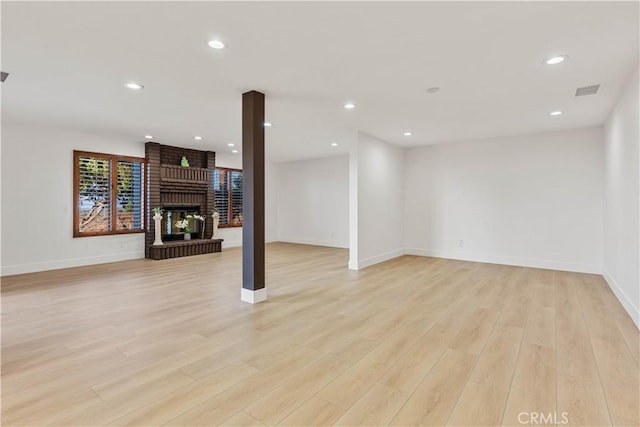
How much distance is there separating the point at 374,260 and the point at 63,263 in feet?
19.5

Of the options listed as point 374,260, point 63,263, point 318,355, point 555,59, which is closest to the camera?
point 318,355

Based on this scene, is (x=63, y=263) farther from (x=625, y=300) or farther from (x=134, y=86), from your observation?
(x=625, y=300)

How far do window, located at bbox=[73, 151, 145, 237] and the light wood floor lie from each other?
1.88m

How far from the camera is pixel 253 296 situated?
3.86 meters

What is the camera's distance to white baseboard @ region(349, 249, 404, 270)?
5914 millimetres

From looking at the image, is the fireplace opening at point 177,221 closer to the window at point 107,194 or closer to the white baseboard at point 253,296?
the window at point 107,194

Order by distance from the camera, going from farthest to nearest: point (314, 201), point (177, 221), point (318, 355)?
1. point (314, 201)
2. point (177, 221)
3. point (318, 355)

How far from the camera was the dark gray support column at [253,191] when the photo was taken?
3834 millimetres

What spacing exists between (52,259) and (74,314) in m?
3.34

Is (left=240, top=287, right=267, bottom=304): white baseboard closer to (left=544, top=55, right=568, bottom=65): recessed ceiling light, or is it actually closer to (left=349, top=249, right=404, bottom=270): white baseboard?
(left=349, top=249, right=404, bottom=270): white baseboard

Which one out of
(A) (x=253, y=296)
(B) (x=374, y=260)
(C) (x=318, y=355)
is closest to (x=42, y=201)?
(A) (x=253, y=296)

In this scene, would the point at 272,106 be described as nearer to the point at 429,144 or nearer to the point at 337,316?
the point at 337,316

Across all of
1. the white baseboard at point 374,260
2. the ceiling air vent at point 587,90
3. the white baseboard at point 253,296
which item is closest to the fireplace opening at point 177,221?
the white baseboard at point 374,260

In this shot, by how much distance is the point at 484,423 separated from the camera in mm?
1761
